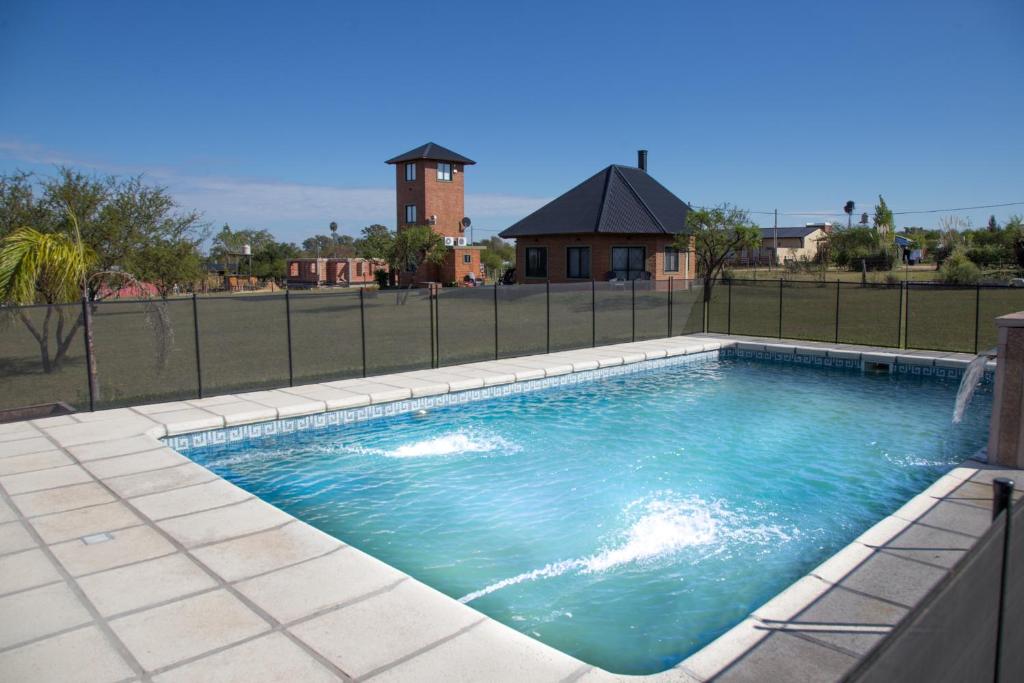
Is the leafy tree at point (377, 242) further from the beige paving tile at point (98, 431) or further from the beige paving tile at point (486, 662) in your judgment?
the beige paving tile at point (486, 662)

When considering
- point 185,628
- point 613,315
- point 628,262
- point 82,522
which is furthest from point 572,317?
point 185,628

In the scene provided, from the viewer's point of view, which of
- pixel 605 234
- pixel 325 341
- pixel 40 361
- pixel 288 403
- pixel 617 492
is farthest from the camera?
pixel 605 234

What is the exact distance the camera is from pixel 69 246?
988 cm

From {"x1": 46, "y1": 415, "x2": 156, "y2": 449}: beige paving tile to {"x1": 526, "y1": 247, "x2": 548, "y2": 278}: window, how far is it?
24969 mm

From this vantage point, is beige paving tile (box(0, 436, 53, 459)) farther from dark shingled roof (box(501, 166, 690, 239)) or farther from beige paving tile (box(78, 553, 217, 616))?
dark shingled roof (box(501, 166, 690, 239))

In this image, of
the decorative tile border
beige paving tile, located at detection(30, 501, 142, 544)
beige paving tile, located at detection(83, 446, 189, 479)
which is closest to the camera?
beige paving tile, located at detection(30, 501, 142, 544)

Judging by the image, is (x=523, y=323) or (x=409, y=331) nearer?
(x=409, y=331)

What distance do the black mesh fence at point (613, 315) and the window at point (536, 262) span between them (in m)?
9.46

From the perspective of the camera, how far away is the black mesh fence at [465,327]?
14281 mm

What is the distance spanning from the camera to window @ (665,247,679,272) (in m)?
31.4

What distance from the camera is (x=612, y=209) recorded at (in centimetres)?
3128

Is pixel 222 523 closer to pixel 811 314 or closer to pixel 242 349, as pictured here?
pixel 242 349

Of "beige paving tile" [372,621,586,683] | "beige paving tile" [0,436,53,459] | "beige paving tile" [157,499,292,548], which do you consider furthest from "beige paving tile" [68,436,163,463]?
"beige paving tile" [372,621,586,683]

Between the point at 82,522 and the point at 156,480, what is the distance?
104cm
